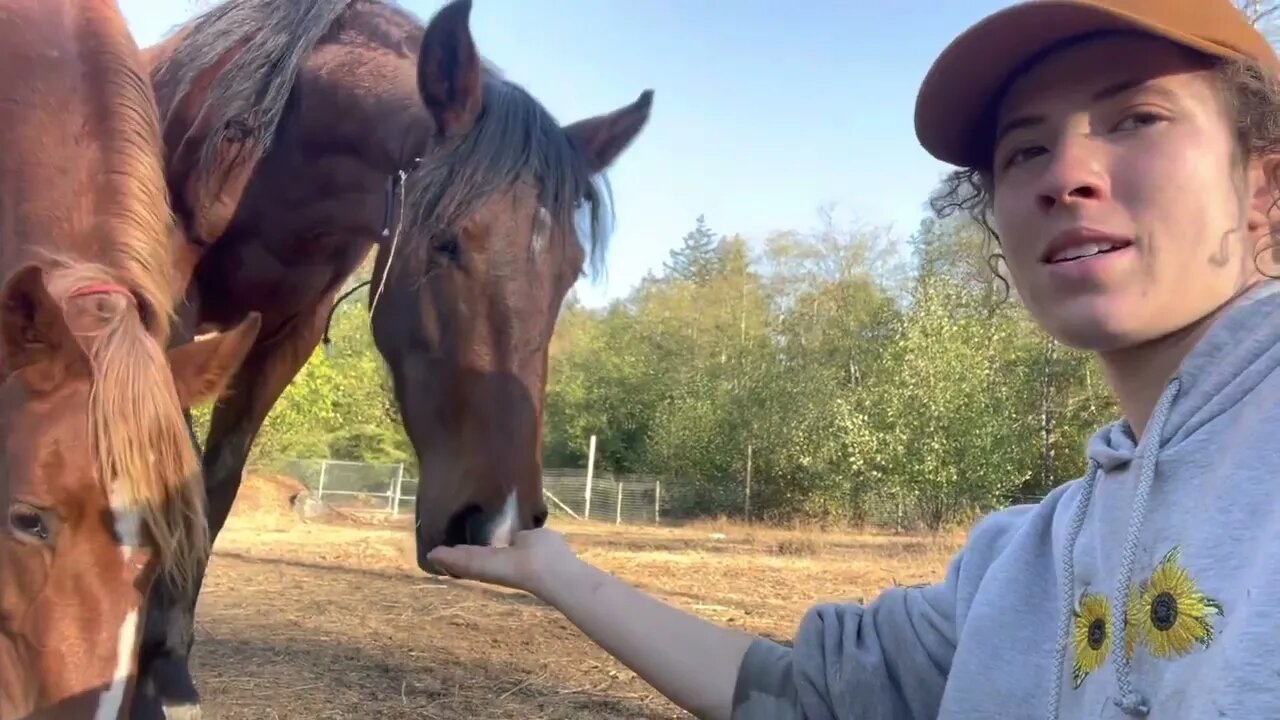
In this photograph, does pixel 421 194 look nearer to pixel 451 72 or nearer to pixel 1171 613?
pixel 451 72

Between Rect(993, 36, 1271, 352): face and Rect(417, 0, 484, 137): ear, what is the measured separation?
6.92 ft

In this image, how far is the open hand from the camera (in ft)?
5.79

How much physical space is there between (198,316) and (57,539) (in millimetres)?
2246

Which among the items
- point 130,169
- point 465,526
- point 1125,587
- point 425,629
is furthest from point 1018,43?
point 425,629

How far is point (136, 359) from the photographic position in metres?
2.30

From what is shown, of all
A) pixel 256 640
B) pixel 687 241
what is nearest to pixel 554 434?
pixel 687 241

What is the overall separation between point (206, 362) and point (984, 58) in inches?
86.3

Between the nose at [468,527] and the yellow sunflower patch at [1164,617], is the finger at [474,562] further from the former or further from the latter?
the yellow sunflower patch at [1164,617]

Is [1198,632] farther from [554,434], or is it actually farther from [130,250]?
[554,434]

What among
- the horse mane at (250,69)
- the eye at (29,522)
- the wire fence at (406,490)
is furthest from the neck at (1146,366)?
the wire fence at (406,490)

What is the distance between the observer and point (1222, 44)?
1052mm

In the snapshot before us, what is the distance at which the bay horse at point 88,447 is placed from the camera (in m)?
2.09

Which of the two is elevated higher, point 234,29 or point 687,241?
point 687,241

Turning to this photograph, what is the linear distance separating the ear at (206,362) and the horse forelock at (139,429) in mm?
130
